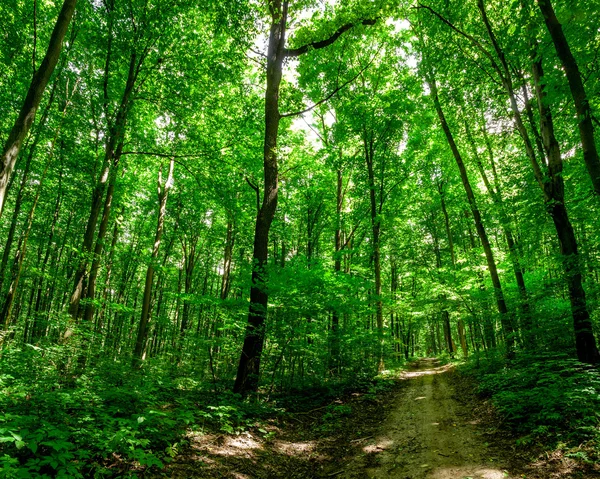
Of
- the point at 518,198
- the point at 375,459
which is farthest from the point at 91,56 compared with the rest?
the point at 518,198

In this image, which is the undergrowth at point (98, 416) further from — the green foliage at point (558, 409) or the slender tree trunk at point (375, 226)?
the slender tree trunk at point (375, 226)

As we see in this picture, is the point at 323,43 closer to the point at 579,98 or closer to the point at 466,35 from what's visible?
the point at 466,35

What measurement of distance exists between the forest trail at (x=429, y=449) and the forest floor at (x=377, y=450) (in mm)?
12

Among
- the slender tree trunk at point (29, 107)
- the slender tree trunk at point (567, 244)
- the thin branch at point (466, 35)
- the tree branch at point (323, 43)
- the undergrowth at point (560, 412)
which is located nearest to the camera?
the undergrowth at point (560, 412)

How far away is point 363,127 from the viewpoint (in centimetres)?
1415

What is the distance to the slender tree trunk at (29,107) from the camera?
422 centimetres

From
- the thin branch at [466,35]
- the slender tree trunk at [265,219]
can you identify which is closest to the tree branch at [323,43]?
the slender tree trunk at [265,219]

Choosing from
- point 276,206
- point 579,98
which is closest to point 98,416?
point 276,206

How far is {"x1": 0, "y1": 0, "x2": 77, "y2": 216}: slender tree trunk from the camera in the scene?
4.22m

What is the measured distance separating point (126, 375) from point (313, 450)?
13.9 ft

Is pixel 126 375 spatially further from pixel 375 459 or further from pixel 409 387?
pixel 409 387

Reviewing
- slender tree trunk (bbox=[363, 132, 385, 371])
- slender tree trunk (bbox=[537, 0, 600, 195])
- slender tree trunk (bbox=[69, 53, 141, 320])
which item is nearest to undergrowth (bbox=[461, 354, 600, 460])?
slender tree trunk (bbox=[537, 0, 600, 195])

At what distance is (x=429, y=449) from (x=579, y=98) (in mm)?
6278

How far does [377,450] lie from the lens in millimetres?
5117
